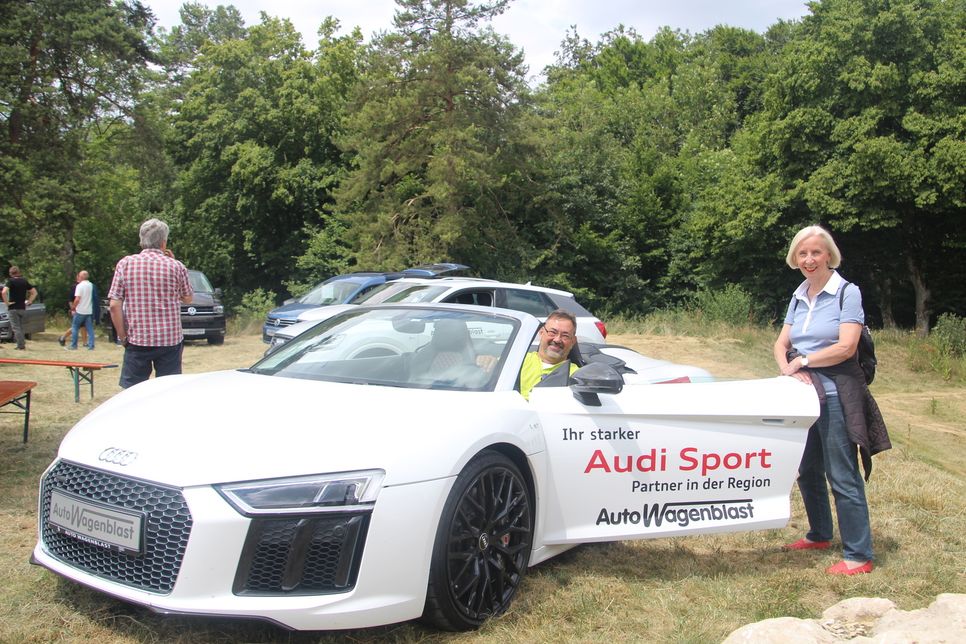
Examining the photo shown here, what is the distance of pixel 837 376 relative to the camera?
4598 millimetres

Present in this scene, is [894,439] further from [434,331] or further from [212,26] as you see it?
[212,26]

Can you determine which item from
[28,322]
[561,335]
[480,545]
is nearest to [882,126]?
[28,322]

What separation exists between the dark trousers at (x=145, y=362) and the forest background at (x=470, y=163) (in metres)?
22.0

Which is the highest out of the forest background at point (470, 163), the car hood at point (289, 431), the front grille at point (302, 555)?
the forest background at point (470, 163)

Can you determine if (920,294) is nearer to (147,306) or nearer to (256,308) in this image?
(256,308)

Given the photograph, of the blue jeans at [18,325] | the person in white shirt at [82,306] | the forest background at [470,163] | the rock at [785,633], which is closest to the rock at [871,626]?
the rock at [785,633]

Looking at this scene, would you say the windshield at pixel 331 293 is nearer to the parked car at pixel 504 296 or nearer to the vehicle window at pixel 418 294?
the vehicle window at pixel 418 294

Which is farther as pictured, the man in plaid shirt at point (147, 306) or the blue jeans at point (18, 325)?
the blue jeans at point (18, 325)

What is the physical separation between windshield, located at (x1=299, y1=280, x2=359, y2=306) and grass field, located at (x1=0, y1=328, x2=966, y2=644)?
29.5 ft

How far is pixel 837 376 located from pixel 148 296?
472 centimetres

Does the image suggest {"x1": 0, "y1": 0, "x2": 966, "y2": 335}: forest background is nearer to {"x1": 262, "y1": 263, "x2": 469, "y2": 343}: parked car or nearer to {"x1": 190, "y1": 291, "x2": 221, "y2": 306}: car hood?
{"x1": 190, "y1": 291, "x2": 221, "y2": 306}: car hood

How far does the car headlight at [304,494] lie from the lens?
3080 millimetres

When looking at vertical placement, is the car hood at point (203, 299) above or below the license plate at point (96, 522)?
below

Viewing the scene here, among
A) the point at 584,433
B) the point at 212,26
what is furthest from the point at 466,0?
the point at 212,26
